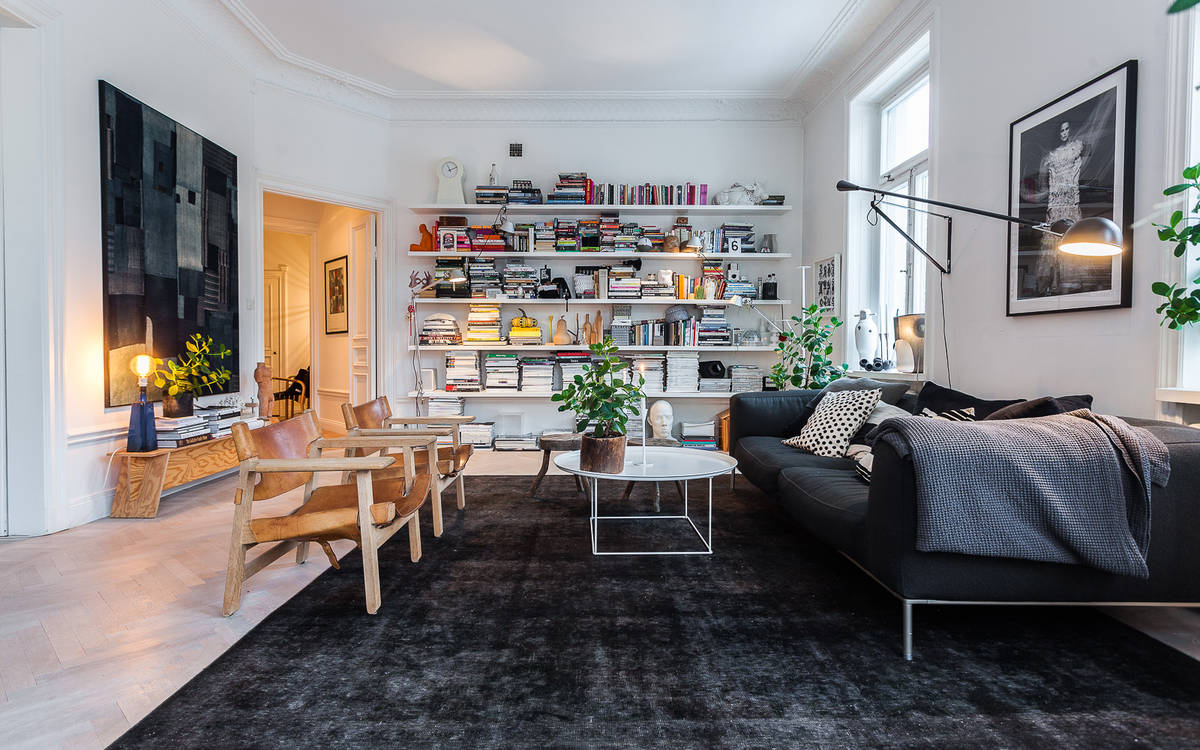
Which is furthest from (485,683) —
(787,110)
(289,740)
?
(787,110)

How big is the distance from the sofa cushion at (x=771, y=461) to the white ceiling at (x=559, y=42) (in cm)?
304

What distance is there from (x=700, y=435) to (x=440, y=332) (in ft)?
8.80

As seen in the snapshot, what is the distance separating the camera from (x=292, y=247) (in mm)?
8500

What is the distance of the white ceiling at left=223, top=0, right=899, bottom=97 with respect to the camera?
4.29 meters

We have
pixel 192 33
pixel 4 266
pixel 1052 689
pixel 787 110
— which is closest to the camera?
pixel 1052 689

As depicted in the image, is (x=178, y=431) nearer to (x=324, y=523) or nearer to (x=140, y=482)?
(x=140, y=482)

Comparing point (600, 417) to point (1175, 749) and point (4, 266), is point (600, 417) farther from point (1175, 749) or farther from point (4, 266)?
point (4, 266)

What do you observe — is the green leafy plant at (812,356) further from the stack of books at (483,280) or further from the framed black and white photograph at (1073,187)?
the stack of books at (483,280)

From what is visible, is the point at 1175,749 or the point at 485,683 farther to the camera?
the point at 485,683

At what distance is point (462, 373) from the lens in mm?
5859

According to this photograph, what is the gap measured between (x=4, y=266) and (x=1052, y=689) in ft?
15.6

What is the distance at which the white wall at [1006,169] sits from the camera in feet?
7.64

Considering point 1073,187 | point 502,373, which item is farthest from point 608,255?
point 1073,187

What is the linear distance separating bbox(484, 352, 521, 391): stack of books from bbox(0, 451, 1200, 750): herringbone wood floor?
2.60 metres
